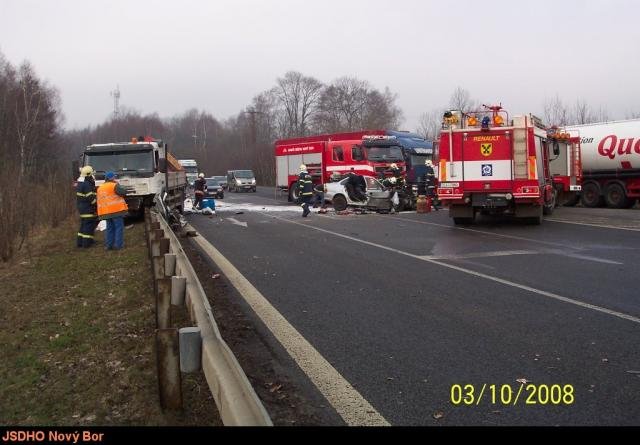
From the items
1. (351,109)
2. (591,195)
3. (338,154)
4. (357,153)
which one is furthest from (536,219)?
(351,109)

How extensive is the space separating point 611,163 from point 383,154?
911 centimetres

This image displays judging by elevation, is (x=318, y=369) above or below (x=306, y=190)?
below

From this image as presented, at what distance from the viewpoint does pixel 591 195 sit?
78.4 ft

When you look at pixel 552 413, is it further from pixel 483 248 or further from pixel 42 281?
pixel 42 281

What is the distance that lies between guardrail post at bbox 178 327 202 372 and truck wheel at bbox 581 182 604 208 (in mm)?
23589

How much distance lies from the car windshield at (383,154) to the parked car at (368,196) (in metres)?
2.28

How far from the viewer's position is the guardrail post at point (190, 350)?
3457 mm

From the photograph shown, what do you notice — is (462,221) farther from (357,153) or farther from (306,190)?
(357,153)

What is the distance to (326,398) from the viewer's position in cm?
405

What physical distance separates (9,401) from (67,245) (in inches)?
408

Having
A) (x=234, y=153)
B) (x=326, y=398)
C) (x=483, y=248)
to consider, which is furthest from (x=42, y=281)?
(x=234, y=153)

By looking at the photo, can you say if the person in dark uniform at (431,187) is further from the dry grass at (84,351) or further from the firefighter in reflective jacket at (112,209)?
the dry grass at (84,351)
